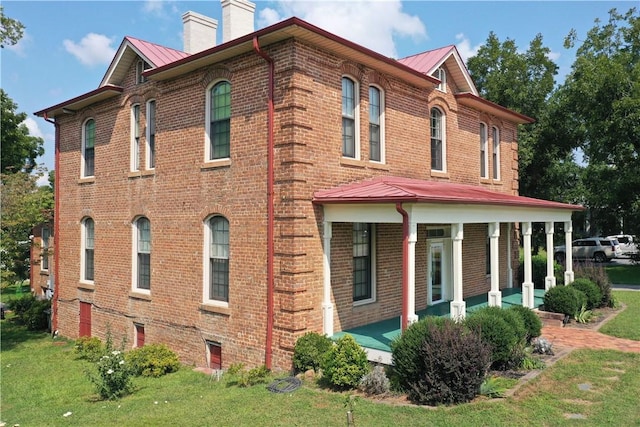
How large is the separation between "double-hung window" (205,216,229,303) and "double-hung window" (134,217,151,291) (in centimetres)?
300

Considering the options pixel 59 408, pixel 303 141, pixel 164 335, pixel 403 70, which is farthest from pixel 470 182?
pixel 59 408

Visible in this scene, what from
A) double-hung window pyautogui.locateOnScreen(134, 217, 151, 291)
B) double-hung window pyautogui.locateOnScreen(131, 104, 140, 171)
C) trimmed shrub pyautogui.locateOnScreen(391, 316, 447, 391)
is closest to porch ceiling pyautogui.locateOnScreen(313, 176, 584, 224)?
trimmed shrub pyautogui.locateOnScreen(391, 316, 447, 391)

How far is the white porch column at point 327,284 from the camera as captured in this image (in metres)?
10.6

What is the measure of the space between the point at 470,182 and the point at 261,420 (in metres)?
11.7

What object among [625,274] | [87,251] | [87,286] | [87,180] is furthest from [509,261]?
[87,180]

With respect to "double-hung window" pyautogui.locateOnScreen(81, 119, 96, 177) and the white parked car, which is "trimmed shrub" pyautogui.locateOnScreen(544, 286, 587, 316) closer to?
"double-hung window" pyautogui.locateOnScreen(81, 119, 96, 177)

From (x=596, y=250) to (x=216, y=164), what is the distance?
34.6 m

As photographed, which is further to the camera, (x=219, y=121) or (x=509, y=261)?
(x=509, y=261)

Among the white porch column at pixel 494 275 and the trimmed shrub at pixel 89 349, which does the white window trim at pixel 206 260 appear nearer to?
the trimmed shrub at pixel 89 349

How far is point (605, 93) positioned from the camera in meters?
24.8

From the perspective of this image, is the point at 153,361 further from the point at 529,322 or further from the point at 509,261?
the point at 509,261

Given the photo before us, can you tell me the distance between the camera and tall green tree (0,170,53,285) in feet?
57.3

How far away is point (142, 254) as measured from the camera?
14.5 meters

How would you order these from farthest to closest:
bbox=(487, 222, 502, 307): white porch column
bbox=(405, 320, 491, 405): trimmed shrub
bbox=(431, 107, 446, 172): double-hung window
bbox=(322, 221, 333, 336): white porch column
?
bbox=(431, 107, 446, 172): double-hung window, bbox=(487, 222, 502, 307): white porch column, bbox=(322, 221, 333, 336): white porch column, bbox=(405, 320, 491, 405): trimmed shrub
